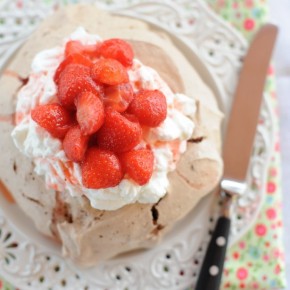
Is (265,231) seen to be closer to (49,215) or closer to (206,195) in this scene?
(206,195)

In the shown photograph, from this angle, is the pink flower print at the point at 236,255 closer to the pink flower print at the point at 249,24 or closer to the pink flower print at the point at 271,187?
the pink flower print at the point at 271,187

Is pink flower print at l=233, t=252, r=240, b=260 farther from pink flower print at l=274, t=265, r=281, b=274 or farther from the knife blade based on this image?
the knife blade

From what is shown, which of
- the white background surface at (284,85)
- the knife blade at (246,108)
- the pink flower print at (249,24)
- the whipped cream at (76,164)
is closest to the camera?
the whipped cream at (76,164)

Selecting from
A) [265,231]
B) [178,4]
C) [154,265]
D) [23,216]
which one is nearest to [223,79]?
[178,4]

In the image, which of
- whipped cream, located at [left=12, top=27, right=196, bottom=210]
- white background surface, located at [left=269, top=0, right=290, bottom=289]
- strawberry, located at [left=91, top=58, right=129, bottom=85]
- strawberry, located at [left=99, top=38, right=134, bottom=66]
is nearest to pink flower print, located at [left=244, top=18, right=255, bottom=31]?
white background surface, located at [left=269, top=0, right=290, bottom=289]

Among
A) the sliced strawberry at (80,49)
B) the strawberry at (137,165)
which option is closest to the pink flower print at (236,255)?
the strawberry at (137,165)

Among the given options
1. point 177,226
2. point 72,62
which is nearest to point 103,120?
point 72,62
